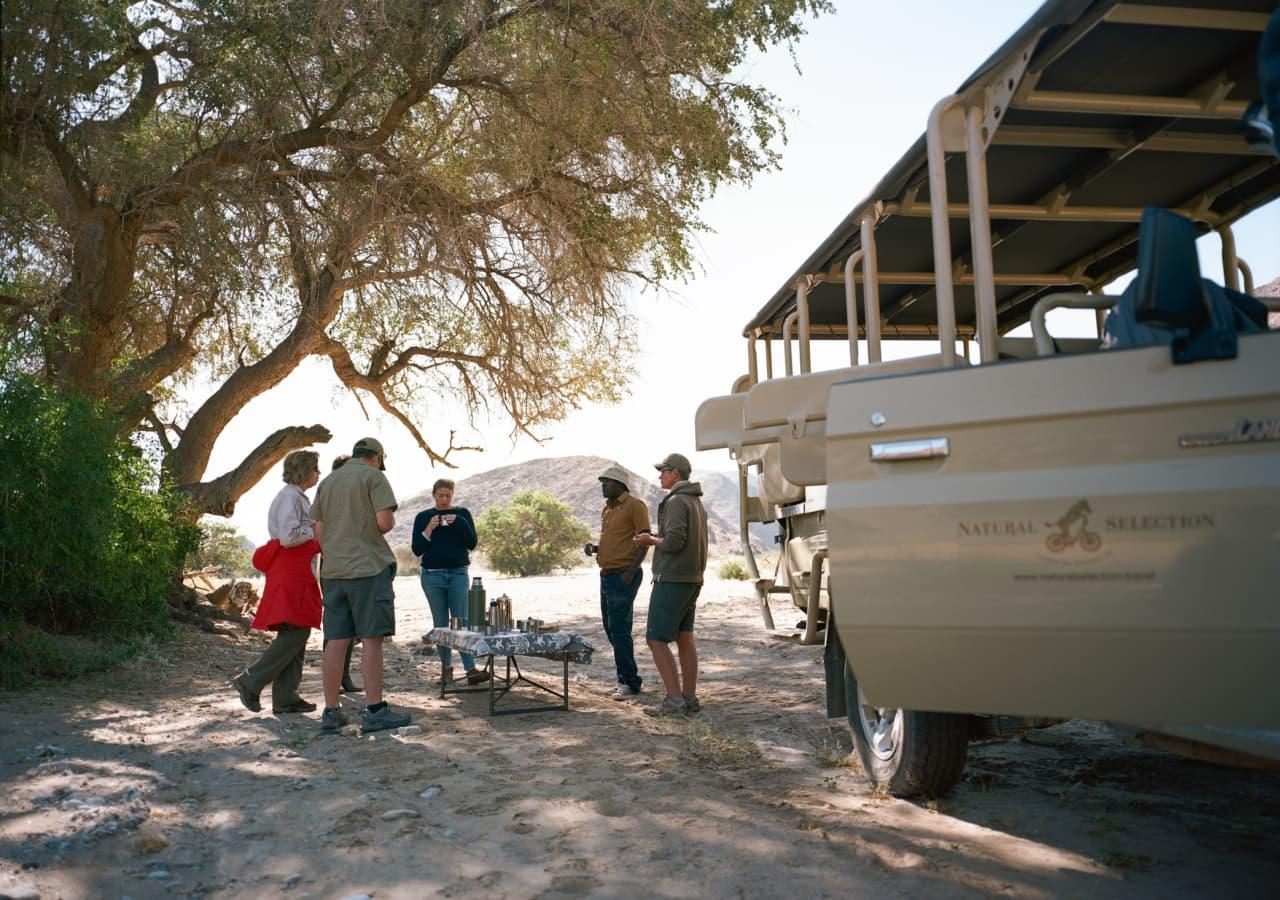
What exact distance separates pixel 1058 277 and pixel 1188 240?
4.44 metres

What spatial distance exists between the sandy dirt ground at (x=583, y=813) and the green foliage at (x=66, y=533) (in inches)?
56.2

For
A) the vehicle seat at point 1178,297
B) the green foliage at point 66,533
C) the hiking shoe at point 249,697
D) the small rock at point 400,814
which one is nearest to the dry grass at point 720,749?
the small rock at point 400,814

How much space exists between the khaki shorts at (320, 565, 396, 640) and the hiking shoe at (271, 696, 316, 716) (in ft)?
3.13

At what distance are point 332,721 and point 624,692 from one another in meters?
2.53

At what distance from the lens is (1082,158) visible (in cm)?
570

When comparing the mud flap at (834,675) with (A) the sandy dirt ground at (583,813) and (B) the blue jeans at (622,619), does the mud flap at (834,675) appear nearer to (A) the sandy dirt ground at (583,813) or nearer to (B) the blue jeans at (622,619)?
(A) the sandy dirt ground at (583,813)

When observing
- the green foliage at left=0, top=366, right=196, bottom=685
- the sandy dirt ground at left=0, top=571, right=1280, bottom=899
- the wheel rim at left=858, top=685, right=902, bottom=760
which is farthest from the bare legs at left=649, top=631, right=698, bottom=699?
the green foliage at left=0, top=366, right=196, bottom=685

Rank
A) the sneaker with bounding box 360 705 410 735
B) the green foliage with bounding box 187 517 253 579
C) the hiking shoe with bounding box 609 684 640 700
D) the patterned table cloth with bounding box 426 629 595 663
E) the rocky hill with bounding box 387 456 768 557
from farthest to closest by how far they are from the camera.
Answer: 1. the rocky hill with bounding box 387 456 768 557
2. the green foliage with bounding box 187 517 253 579
3. the hiking shoe with bounding box 609 684 640 700
4. the patterned table cloth with bounding box 426 629 595 663
5. the sneaker with bounding box 360 705 410 735

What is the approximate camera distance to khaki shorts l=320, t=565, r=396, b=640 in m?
7.09

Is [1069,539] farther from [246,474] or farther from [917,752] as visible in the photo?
[246,474]

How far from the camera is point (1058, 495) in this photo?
3.41 meters

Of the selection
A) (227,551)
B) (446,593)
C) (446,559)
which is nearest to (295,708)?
(446,593)

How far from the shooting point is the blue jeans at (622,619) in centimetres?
873

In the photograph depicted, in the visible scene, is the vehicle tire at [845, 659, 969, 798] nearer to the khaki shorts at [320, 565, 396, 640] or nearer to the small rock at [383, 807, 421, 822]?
the small rock at [383, 807, 421, 822]
